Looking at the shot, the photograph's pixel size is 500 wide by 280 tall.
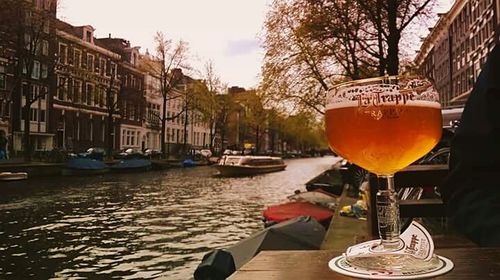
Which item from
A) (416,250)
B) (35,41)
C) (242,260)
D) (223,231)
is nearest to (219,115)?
(35,41)

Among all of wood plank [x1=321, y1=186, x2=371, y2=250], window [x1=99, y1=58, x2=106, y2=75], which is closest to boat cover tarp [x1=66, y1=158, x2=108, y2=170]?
window [x1=99, y1=58, x2=106, y2=75]

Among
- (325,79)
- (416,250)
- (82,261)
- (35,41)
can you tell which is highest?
(35,41)

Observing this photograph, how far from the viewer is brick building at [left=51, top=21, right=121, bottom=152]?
4050cm

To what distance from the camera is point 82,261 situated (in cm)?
783

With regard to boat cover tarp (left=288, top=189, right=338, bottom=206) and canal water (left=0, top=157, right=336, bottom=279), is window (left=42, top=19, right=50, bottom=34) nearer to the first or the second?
canal water (left=0, top=157, right=336, bottom=279)

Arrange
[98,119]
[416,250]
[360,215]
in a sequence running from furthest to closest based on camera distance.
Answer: [98,119] → [360,215] → [416,250]

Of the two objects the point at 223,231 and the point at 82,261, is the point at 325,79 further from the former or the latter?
the point at 82,261

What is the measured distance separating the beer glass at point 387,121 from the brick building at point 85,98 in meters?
38.7

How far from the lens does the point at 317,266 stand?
973mm

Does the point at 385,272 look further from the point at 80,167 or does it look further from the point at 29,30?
the point at 29,30

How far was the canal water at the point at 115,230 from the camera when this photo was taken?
7438 mm

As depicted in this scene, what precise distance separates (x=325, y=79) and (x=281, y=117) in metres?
4.16

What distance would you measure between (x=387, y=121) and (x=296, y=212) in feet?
27.6

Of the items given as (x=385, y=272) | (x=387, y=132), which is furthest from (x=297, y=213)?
(x=385, y=272)
